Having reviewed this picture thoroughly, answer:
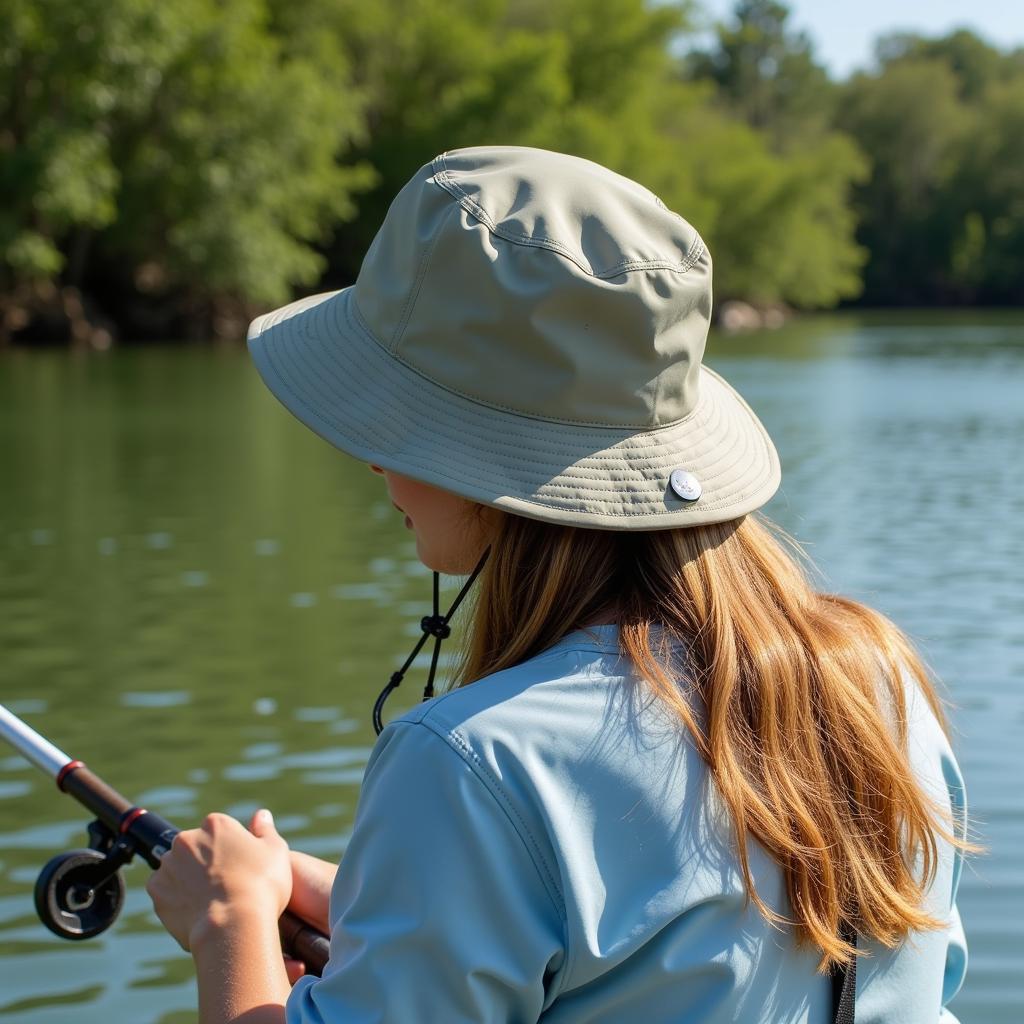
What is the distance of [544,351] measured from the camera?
140 cm

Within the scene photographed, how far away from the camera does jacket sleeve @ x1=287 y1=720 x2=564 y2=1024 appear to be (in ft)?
3.90

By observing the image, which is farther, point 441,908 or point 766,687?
point 766,687

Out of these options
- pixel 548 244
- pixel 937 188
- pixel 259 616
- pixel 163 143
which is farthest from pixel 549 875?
pixel 937 188

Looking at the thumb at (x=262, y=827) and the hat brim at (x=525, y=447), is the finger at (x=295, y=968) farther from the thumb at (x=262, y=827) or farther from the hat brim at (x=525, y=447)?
the hat brim at (x=525, y=447)

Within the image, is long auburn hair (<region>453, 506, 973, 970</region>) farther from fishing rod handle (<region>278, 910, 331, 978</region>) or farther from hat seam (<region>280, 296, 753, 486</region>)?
fishing rod handle (<region>278, 910, 331, 978</region>)

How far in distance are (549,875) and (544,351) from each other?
0.46 metres

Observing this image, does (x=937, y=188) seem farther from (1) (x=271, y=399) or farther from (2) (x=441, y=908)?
(2) (x=441, y=908)

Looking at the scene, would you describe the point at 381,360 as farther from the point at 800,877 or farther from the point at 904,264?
the point at 904,264

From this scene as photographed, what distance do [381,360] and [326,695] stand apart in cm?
504

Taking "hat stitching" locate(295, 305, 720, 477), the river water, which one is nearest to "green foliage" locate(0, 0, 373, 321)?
the river water

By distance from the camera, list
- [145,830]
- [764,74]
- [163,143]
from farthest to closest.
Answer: [764,74] → [163,143] → [145,830]

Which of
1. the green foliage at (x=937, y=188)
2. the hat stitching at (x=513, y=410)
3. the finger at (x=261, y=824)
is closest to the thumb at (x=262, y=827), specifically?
the finger at (x=261, y=824)

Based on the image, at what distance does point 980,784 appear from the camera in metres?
5.32

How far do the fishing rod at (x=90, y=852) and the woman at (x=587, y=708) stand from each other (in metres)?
0.51
